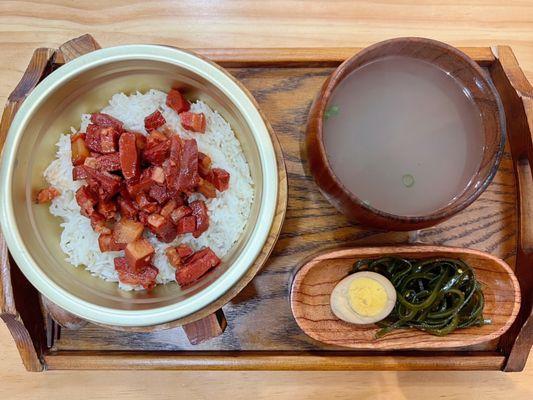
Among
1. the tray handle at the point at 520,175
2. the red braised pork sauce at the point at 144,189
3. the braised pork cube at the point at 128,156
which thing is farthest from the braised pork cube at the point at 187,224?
the tray handle at the point at 520,175

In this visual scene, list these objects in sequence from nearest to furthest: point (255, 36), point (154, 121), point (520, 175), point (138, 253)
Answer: point (138, 253), point (154, 121), point (520, 175), point (255, 36)

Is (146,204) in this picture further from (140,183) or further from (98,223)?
(98,223)

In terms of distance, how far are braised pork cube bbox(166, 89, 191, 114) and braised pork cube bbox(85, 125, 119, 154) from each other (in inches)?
8.0

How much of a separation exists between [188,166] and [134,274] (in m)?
0.38

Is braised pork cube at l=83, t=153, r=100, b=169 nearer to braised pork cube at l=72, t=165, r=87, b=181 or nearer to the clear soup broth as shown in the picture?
braised pork cube at l=72, t=165, r=87, b=181

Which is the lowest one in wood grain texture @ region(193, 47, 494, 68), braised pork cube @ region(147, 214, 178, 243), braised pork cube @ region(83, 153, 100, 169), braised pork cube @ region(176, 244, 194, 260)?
braised pork cube @ region(176, 244, 194, 260)

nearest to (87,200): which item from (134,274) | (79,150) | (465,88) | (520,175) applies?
(79,150)

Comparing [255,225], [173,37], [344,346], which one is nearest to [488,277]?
[344,346]

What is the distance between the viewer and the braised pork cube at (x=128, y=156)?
1500mm

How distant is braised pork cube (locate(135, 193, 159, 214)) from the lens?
5.04ft

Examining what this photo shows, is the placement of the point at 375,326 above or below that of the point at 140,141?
below

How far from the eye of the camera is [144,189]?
1537 mm

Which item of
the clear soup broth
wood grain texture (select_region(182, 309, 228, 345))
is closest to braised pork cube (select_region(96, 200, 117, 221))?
wood grain texture (select_region(182, 309, 228, 345))

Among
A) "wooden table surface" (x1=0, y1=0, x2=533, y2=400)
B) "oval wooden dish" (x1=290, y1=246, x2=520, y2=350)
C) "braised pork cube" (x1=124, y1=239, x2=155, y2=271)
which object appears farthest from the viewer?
"wooden table surface" (x1=0, y1=0, x2=533, y2=400)
